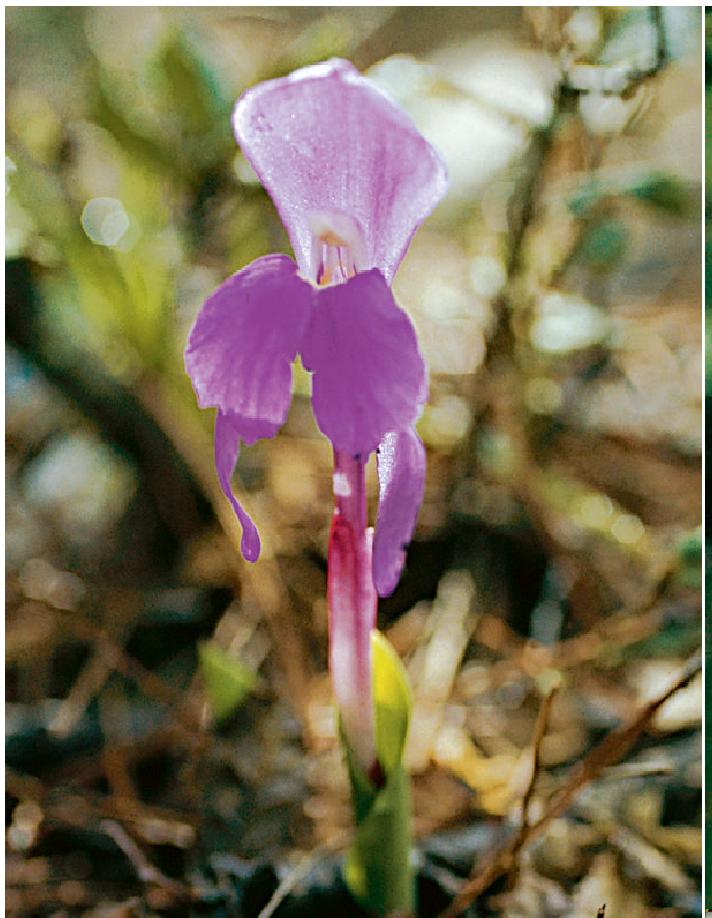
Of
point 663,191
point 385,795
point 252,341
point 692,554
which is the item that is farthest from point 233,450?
point 663,191

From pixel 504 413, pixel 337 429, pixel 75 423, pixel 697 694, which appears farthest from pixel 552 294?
pixel 337 429

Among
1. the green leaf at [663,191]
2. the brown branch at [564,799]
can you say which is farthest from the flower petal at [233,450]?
the green leaf at [663,191]

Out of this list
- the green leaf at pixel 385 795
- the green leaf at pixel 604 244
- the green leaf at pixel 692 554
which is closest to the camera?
the green leaf at pixel 385 795

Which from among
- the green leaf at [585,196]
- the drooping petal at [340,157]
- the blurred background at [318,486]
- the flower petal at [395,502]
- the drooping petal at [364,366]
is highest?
the drooping petal at [340,157]

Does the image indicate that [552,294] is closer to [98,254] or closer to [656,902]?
[98,254]

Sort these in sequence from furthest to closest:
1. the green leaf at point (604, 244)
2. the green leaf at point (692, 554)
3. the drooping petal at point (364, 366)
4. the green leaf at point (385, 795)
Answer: the green leaf at point (604, 244), the green leaf at point (692, 554), the green leaf at point (385, 795), the drooping petal at point (364, 366)

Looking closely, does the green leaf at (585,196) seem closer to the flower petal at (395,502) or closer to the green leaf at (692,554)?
the green leaf at (692,554)

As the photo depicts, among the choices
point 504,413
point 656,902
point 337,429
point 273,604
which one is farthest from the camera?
point 504,413
